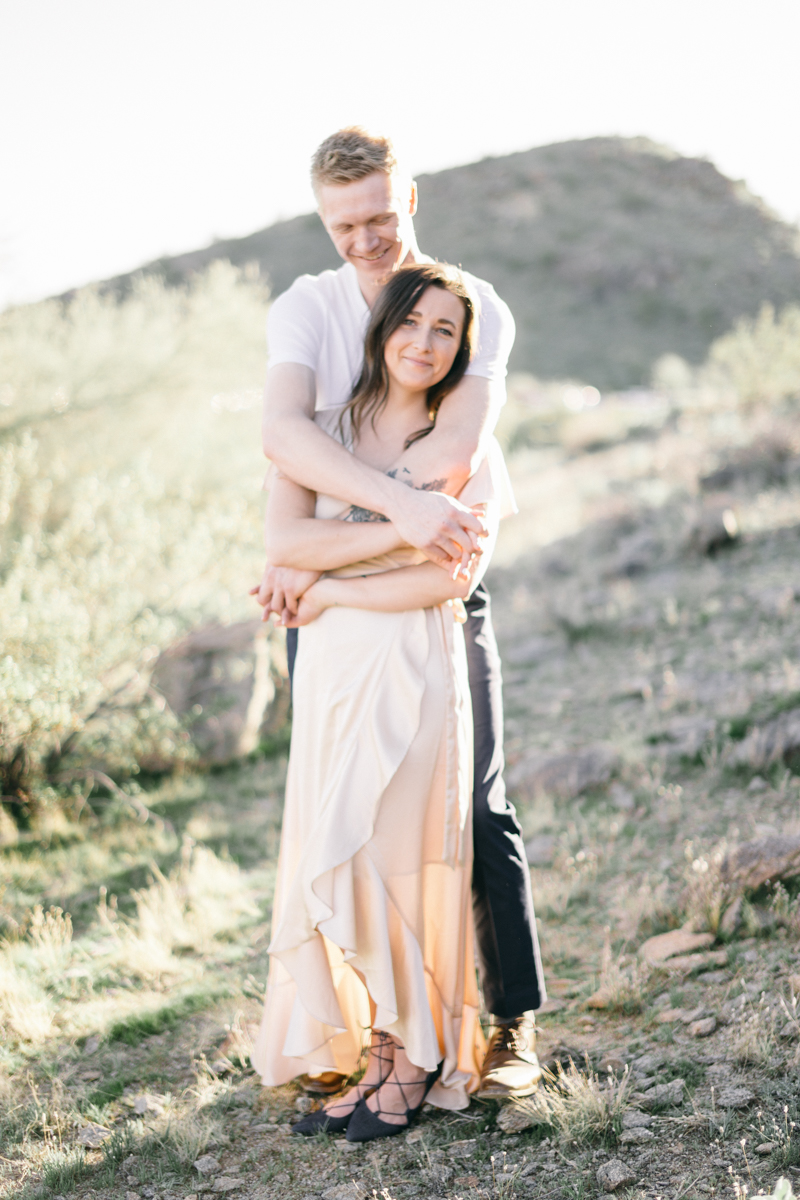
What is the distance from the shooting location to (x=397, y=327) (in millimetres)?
2422

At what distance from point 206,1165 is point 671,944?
1722mm

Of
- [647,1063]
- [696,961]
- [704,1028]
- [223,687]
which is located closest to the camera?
[647,1063]

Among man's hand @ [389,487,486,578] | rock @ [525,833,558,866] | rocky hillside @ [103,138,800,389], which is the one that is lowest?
rock @ [525,833,558,866]

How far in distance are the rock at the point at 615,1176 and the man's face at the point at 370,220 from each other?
91.0 inches

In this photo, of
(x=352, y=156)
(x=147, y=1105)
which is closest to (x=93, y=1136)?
(x=147, y=1105)

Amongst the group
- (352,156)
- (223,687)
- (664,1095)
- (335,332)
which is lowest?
(664,1095)

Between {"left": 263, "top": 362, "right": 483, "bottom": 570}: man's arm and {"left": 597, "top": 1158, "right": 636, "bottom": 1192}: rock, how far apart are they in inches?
57.8

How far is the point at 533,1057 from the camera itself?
103 inches

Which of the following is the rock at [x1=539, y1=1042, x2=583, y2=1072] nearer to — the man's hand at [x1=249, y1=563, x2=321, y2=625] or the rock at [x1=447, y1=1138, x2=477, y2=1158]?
the rock at [x1=447, y1=1138, x2=477, y2=1158]

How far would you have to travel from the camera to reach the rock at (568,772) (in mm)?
5027

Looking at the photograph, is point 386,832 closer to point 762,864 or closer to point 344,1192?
point 344,1192

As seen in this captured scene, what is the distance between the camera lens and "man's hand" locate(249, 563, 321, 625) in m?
2.48

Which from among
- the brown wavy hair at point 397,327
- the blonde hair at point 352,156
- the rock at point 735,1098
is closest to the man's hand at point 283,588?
the brown wavy hair at point 397,327

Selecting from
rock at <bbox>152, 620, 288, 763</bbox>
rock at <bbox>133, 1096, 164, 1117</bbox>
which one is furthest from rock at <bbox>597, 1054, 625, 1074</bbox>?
rock at <bbox>152, 620, 288, 763</bbox>
